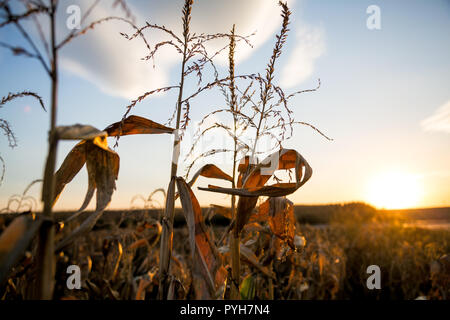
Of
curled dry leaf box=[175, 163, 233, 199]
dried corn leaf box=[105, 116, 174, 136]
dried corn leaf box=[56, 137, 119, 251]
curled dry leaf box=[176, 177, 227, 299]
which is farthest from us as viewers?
curled dry leaf box=[175, 163, 233, 199]

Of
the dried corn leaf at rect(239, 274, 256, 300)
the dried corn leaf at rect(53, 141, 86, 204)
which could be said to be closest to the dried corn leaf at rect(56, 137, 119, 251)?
the dried corn leaf at rect(53, 141, 86, 204)

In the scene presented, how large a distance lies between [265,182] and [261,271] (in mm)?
812

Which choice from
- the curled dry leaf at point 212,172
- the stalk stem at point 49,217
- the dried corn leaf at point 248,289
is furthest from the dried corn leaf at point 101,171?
the dried corn leaf at point 248,289

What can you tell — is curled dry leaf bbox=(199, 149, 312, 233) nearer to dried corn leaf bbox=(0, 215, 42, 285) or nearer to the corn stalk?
the corn stalk

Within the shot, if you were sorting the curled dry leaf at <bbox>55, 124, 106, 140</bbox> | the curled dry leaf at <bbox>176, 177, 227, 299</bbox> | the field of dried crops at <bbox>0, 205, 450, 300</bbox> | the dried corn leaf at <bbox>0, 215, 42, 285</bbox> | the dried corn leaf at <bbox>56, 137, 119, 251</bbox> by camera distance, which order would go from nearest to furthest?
1. the dried corn leaf at <bbox>0, 215, 42, 285</bbox>
2. the curled dry leaf at <bbox>55, 124, 106, 140</bbox>
3. the dried corn leaf at <bbox>56, 137, 119, 251</bbox>
4. the curled dry leaf at <bbox>176, 177, 227, 299</bbox>
5. the field of dried crops at <bbox>0, 205, 450, 300</bbox>

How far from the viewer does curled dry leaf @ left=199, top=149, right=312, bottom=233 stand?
1237mm

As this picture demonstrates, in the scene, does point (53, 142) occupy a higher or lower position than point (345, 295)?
higher

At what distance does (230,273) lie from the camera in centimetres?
156

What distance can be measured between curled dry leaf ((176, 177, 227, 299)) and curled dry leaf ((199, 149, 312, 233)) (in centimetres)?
14
